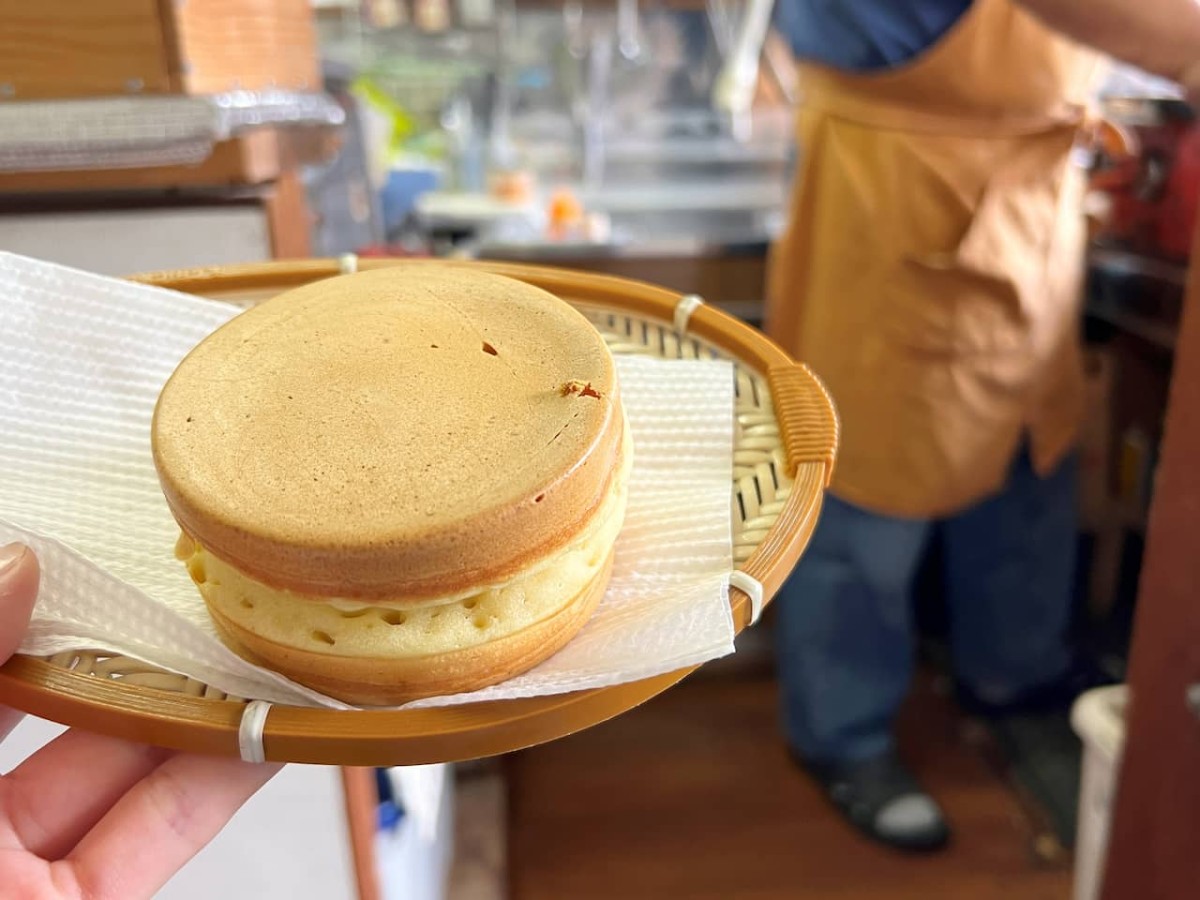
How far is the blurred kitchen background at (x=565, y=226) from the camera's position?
0.83 m

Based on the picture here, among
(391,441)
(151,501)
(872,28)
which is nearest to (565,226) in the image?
(872,28)

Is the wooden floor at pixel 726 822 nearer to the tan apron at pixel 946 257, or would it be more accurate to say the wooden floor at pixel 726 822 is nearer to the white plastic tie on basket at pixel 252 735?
the tan apron at pixel 946 257

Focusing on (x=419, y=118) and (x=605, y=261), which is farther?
(x=419, y=118)

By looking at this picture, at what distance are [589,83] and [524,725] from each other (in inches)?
87.0

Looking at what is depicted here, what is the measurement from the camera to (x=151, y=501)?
1.96 feet

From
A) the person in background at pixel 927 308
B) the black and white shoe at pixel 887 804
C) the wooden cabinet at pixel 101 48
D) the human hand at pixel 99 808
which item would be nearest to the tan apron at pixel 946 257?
the person in background at pixel 927 308

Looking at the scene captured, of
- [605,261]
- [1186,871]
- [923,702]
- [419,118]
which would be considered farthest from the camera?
[419,118]

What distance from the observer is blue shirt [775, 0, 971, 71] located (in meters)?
1.16

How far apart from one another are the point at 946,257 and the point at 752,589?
918 mm

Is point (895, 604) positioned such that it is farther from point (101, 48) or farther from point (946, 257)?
point (101, 48)

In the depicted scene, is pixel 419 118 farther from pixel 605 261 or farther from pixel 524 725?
pixel 524 725

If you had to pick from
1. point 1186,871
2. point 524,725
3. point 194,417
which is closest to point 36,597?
point 194,417

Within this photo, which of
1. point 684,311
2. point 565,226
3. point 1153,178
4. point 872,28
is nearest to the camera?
point 684,311

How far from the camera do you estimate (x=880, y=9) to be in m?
1.17
